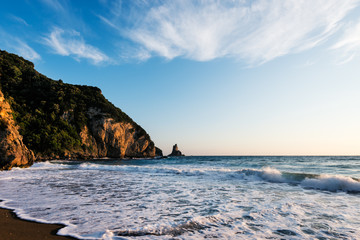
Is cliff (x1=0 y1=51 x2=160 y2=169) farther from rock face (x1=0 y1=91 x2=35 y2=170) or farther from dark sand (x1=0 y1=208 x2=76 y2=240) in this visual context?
dark sand (x1=0 y1=208 x2=76 y2=240)

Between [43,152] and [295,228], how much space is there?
4748 cm

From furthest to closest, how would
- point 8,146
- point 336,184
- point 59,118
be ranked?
point 59,118
point 8,146
point 336,184

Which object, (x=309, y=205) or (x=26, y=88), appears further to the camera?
(x=26, y=88)

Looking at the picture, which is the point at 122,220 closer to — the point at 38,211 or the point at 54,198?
the point at 38,211

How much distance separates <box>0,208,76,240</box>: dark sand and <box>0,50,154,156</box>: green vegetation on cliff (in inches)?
1639

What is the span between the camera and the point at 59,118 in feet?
163

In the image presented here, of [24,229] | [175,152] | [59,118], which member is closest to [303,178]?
[24,229]

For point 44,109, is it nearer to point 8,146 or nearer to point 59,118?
point 59,118

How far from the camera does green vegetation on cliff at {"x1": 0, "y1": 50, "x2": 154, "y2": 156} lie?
4016cm

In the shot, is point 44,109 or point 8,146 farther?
point 44,109

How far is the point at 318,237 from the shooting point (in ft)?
13.4

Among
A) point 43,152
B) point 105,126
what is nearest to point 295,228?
point 43,152

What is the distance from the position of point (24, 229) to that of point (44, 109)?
179ft

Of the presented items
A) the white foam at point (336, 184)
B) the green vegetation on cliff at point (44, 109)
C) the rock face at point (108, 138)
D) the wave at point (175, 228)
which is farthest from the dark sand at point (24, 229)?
the rock face at point (108, 138)
